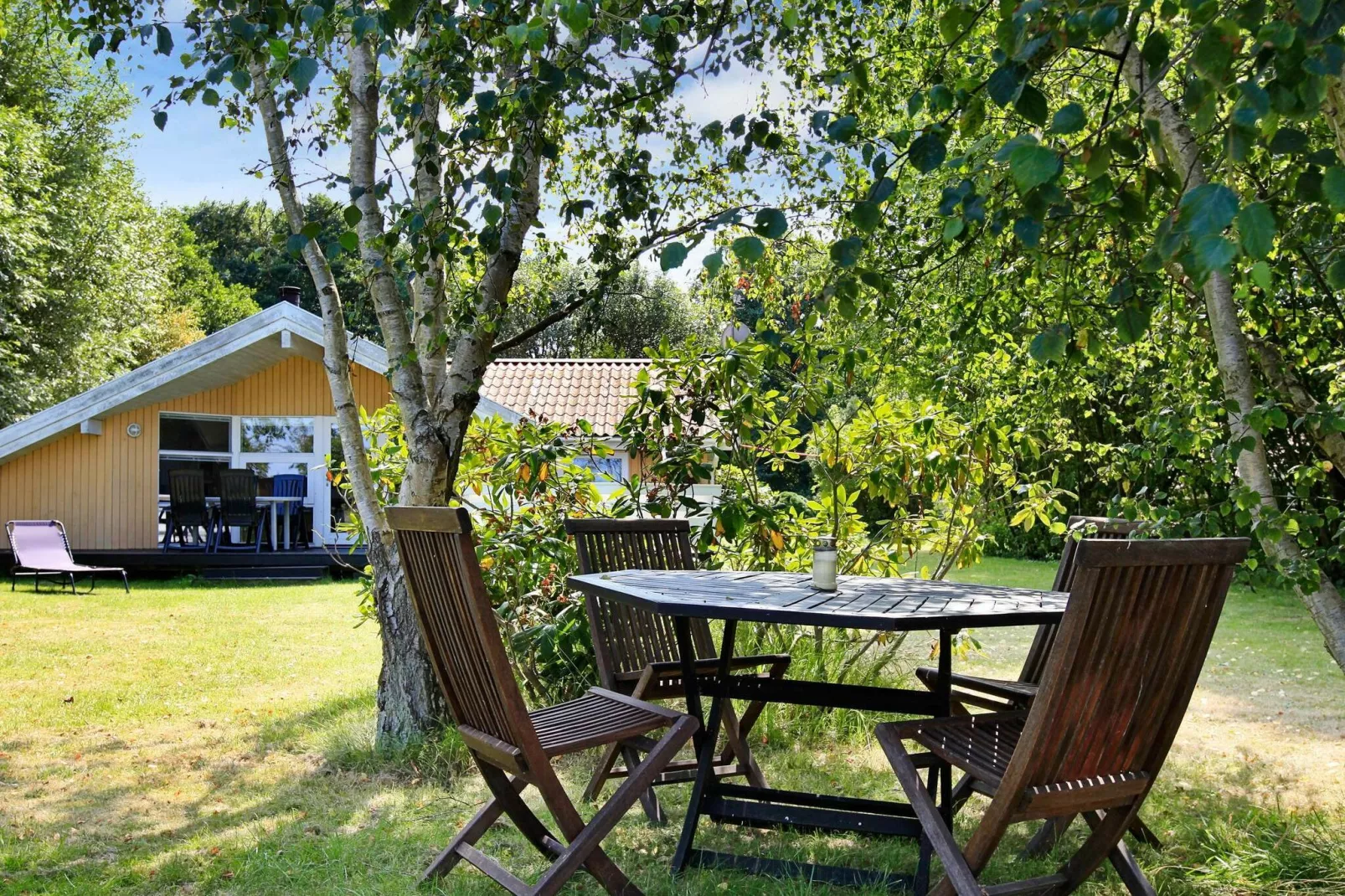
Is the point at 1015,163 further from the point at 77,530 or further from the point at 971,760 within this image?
the point at 77,530

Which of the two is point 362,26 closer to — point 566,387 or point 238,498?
point 238,498

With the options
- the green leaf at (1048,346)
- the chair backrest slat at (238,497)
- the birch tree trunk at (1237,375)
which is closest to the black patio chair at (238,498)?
the chair backrest slat at (238,497)

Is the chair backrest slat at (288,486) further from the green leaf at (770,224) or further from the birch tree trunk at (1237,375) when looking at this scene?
the green leaf at (770,224)

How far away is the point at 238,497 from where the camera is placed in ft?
47.4

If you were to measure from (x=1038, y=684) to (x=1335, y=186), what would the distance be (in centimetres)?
249

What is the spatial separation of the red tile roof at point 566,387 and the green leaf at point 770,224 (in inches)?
610

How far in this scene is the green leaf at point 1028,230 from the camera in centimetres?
214

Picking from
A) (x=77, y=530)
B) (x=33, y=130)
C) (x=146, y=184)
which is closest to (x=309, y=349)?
(x=77, y=530)

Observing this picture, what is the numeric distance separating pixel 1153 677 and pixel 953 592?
107cm

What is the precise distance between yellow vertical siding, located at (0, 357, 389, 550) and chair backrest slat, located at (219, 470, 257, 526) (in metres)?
1.73

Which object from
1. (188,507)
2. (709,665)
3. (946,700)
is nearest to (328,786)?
(709,665)

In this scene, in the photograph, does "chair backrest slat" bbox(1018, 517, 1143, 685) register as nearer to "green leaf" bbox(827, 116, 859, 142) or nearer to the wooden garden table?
the wooden garden table

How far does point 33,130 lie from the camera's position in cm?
2148

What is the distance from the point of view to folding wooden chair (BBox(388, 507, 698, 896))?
9.66 feet
